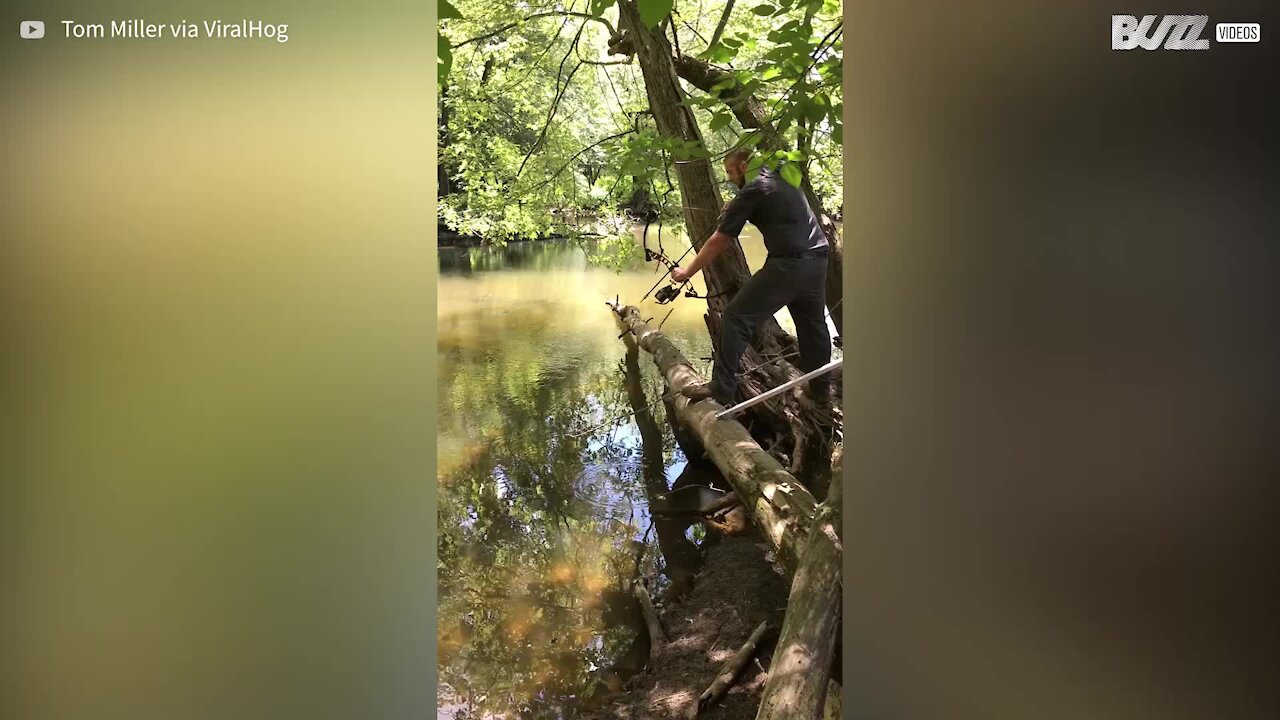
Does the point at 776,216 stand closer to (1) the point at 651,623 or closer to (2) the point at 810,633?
(1) the point at 651,623

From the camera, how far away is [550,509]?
145 inches

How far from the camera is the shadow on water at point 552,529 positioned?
2.43m

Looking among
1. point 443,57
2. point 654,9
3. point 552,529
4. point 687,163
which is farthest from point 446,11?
point 687,163

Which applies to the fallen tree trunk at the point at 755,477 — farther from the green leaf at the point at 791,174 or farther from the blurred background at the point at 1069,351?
the green leaf at the point at 791,174

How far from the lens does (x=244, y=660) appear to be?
1.49 metres

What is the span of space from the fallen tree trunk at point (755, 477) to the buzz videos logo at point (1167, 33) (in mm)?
1374

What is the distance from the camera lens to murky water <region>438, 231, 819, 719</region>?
2453 millimetres

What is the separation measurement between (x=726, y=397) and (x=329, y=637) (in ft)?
7.54

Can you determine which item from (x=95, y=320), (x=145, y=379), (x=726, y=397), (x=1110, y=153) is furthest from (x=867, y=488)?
(x=726, y=397)

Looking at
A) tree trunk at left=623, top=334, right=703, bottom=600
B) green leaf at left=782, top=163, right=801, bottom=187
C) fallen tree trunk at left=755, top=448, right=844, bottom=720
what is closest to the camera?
fallen tree trunk at left=755, top=448, right=844, bottom=720

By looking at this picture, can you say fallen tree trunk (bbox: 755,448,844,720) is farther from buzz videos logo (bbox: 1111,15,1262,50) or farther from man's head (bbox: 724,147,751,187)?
man's head (bbox: 724,147,751,187)

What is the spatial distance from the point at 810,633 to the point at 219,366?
1.34m

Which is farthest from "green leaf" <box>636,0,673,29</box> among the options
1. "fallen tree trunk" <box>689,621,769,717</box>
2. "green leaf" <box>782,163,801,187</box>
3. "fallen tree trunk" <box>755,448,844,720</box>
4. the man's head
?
the man's head

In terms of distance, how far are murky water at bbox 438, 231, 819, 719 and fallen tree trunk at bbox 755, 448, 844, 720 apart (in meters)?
0.66
